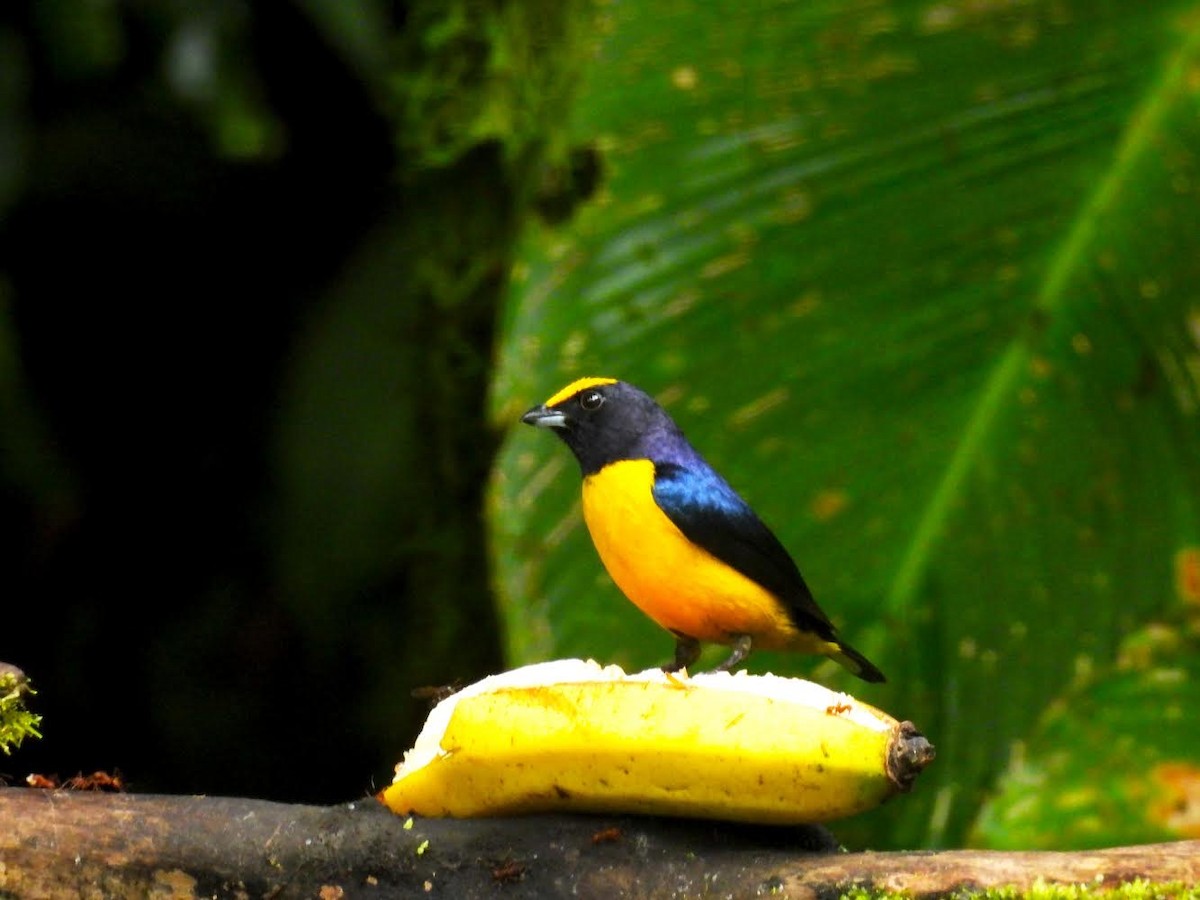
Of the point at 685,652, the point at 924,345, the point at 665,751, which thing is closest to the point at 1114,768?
the point at 924,345

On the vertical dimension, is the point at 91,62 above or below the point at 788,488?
above

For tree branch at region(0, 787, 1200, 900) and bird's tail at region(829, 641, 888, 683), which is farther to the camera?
bird's tail at region(829, 641, 888, 683)

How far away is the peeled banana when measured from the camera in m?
1.73

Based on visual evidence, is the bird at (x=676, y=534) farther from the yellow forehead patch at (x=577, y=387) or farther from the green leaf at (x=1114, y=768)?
the green leaf at (x=1114, y=768)

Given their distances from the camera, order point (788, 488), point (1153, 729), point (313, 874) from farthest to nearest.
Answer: point (1153, 729) → point (788, 488) → point (313, 874)

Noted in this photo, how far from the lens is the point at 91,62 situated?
141 inches

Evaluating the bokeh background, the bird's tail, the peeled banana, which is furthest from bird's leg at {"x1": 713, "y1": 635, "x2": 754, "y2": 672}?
the bokeh background

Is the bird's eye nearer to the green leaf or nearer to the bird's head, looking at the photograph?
the bird's head

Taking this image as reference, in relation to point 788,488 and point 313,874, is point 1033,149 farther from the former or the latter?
point 313,874

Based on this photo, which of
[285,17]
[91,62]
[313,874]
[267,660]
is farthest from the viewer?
[267,660]

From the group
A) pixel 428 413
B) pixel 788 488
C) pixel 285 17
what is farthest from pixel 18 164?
pixel 788 488

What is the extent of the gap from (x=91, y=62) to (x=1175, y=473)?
2368 mm

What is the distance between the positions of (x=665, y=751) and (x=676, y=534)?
21.8 inches

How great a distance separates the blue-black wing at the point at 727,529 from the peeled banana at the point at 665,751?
39 centimetres
